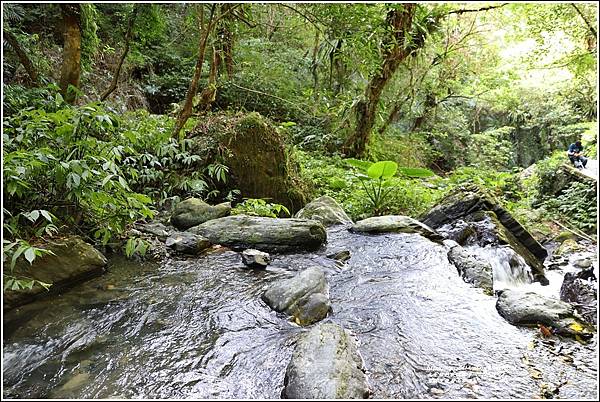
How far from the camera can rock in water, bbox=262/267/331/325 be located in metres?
2.83

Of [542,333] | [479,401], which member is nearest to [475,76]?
[542,333]

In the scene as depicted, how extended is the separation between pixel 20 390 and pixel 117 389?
47 centimetres

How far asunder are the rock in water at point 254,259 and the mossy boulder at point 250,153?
1.97 metres

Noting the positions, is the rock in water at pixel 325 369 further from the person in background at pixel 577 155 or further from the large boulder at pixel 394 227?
the person in background at pixel 577 155

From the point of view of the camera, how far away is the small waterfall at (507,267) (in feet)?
13.3

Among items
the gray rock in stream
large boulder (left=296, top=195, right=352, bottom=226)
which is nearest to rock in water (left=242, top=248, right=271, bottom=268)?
large boulder (left=296, top=195, right=352, bottom=226)

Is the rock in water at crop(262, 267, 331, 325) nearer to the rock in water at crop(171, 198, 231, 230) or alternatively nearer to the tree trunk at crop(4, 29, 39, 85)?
the rock in water at crop(171, 198, 231, 230)

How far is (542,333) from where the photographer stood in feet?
9.00

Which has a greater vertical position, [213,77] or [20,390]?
[213,77]

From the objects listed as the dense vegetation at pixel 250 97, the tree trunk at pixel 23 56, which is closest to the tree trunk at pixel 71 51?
the dense vegetation at pixel 250 97

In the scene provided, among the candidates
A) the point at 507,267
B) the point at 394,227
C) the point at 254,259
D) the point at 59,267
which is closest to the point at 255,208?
the point at 254,259

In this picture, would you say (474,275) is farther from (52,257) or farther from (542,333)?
(52,257)

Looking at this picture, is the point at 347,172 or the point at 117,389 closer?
the point at 117,389

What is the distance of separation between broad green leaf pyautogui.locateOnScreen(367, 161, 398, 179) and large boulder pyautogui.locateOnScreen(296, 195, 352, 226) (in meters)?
0.88
